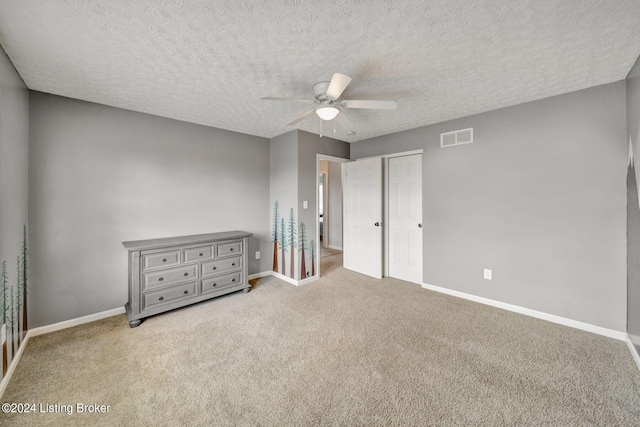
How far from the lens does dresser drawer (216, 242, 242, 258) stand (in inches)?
129

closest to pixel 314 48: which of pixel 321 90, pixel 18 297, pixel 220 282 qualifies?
pixel 321 90

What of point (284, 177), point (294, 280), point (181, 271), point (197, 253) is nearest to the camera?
point (181, 271)

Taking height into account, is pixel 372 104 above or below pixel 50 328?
above

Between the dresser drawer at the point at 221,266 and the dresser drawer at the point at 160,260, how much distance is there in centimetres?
35

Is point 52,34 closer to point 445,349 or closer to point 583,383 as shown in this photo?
point 445,349

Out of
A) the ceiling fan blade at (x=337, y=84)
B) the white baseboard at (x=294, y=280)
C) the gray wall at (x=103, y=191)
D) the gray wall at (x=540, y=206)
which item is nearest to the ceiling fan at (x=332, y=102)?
the ceiling fan blade at (x=337, y=84)

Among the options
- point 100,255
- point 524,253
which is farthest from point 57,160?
point 524,253

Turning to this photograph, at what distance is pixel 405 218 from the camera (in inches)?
157

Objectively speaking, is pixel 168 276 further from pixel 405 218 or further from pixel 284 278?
pixel 405 218

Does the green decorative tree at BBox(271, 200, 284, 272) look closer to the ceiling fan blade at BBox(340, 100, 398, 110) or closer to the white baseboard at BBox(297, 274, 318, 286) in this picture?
the white baseboard at BBox(297, 274, 318, 286)

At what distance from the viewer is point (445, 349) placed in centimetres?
220

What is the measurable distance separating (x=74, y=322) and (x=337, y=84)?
3548mm

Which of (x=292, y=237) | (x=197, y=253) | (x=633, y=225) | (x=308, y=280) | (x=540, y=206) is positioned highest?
(x=540, y=206)

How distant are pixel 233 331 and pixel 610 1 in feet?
11.9
